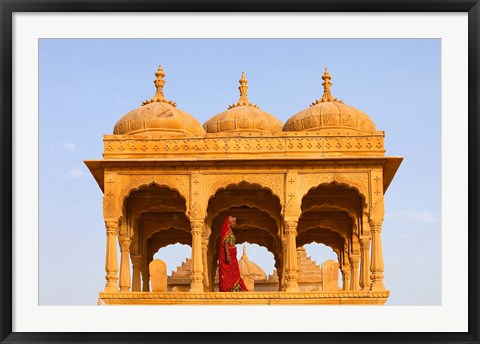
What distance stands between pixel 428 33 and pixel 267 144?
10425 mm

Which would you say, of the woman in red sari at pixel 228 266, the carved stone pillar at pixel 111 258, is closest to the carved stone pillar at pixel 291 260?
the woman in red sari at pixel 228 266

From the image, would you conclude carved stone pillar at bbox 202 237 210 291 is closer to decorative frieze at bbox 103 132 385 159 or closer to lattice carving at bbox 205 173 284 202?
lattice carving at bbox 205 173 284 202

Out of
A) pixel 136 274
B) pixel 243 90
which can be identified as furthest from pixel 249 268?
pixel 243 90

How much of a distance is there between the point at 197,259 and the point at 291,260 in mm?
1926

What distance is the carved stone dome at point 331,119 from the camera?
83.9 feet

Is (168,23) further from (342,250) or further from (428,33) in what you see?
(342,250)

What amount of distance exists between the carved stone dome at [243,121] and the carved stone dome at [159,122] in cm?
45

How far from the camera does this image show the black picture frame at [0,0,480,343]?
12.9 meters

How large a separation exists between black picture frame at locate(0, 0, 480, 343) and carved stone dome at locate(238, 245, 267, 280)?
21.1 metres

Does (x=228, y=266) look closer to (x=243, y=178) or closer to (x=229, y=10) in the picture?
(x=243, y=178)

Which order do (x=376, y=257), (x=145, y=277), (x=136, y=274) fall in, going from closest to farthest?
(x=376, y=257) < (x=136, y=274) < (x=145, y=277)

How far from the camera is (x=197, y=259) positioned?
2397 centimetres

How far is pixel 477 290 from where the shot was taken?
43.5 feet

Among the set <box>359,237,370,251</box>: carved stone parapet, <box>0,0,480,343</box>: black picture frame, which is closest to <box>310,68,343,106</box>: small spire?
<box>359,237,370,251</box>: carved stone parapet
